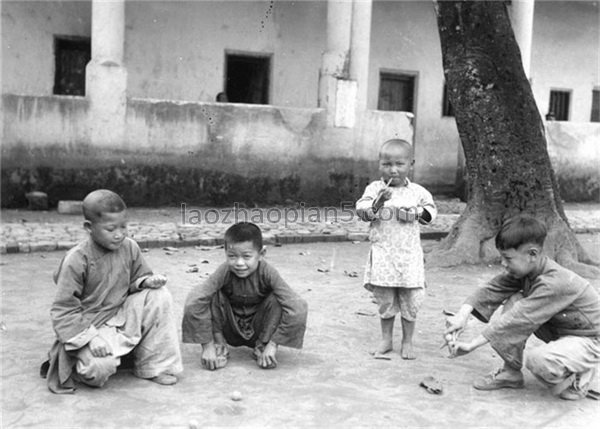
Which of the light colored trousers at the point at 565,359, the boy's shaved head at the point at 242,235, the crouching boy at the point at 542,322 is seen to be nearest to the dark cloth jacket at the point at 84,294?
the boy's shaved head at the point at 242,235

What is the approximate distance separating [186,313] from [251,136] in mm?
8220

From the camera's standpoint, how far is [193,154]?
12.2m

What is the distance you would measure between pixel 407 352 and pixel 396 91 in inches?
477

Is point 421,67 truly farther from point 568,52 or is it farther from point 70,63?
point 70,63

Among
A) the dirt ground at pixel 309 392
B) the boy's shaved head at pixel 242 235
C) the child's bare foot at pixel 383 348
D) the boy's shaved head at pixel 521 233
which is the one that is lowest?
the dirt ground at pixel 309 392

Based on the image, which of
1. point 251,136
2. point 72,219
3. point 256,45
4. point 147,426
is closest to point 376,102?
point 256,45

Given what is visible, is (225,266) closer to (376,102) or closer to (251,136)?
(251,136)

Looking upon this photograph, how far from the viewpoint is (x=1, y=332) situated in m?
5.15

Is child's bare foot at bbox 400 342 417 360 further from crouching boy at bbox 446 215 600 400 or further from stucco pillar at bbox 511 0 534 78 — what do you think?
stucco pillar at bbox 511 0 534 78

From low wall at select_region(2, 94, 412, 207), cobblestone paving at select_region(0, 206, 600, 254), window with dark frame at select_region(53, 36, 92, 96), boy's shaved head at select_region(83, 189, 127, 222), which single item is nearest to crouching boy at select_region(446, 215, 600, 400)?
boy's shaved head at select_region(83, 189, 127, 222)

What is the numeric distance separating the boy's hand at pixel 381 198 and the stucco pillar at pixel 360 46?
27.3ft

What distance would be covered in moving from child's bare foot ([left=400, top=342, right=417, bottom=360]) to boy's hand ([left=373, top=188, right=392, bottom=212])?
0.94 meters

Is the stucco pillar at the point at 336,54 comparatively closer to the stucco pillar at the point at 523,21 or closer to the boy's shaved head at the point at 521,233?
the stucco pillar at the point at 523,21

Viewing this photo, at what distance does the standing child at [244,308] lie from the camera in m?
4.43
